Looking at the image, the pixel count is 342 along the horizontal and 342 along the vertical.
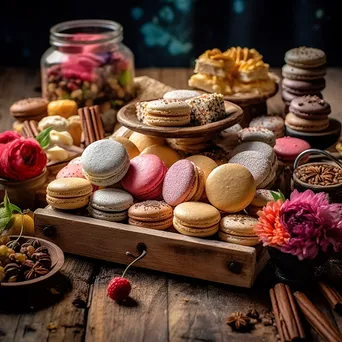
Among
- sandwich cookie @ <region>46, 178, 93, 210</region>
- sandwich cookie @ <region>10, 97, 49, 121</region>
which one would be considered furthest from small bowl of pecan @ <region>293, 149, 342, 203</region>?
sandwich cookie @ <region>10, 97, 49, 121</region>

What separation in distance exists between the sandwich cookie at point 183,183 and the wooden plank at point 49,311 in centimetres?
34

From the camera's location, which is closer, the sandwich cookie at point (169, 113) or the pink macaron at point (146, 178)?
the pink macaron at point (146, 178)

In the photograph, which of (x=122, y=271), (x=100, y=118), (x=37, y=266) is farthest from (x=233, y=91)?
(x=37, y=266)

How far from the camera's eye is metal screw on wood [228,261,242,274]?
2.12m

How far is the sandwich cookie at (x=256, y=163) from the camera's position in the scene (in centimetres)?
237

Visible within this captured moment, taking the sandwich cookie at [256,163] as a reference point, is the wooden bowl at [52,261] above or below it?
below

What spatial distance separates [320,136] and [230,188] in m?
0.88

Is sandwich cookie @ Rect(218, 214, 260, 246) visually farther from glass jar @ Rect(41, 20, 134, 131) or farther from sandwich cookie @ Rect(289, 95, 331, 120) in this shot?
glass jar @ Rect(41, 20, 134, 131)

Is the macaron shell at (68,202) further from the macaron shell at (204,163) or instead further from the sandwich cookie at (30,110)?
the sandwich cookie at (30,110)

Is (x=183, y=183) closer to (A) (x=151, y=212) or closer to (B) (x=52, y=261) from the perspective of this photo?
(A) (x=151, y=212)

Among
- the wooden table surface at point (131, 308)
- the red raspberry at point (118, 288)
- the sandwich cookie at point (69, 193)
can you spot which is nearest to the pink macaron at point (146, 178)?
the sandwich cookie at point (69, 193)

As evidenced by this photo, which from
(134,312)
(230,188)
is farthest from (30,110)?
(134,312)

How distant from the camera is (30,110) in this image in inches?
125

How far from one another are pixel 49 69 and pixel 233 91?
819 millimetres
